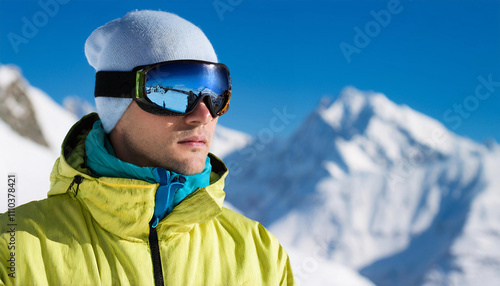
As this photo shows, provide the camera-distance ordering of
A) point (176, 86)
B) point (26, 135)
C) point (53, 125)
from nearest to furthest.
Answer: point (176, 86) → point (26, 135) → point (53, 125)

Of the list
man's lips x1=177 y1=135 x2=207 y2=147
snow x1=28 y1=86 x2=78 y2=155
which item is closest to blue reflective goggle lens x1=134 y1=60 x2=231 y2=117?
man's lips x1=177 y1=135 x2=207 y2=147

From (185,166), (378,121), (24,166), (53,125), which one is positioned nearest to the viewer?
(185,166)

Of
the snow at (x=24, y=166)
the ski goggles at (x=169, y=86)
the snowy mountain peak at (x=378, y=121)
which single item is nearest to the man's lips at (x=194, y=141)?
the ski goggles at (x=169, y=86)

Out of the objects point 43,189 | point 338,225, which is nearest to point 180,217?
Answer: point 43,189

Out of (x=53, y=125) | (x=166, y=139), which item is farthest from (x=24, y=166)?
(x=166, y=139)

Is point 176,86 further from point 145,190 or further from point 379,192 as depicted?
point 379,192

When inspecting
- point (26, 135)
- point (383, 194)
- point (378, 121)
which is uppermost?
point (378, 121)

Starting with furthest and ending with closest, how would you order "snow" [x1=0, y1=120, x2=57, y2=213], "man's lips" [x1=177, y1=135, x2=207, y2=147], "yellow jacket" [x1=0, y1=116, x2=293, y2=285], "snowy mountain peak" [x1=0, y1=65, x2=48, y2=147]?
"snowy mountain peak" [x1=0, y1=65, x2=48, y2=147], "snow" [x1=0, y1=120, x2=57, y2=213], "man's lips" [x1=177, y1=135, x2=207, y2=147], "yellow jacket" [x1=0, y1=116, x2=293, y2=285]

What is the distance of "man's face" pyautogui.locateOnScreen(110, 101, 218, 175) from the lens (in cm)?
225

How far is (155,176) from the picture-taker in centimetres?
218

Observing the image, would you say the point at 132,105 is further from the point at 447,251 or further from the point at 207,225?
the point at 447,251

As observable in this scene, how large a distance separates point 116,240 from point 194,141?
1.85ft

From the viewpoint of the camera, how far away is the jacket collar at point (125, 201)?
6.84ft

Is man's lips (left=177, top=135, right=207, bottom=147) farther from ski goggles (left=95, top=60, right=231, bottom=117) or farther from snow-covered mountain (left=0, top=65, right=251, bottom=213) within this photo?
snow-covered mountain (left=0, top=65, right=251, bottom=213)
